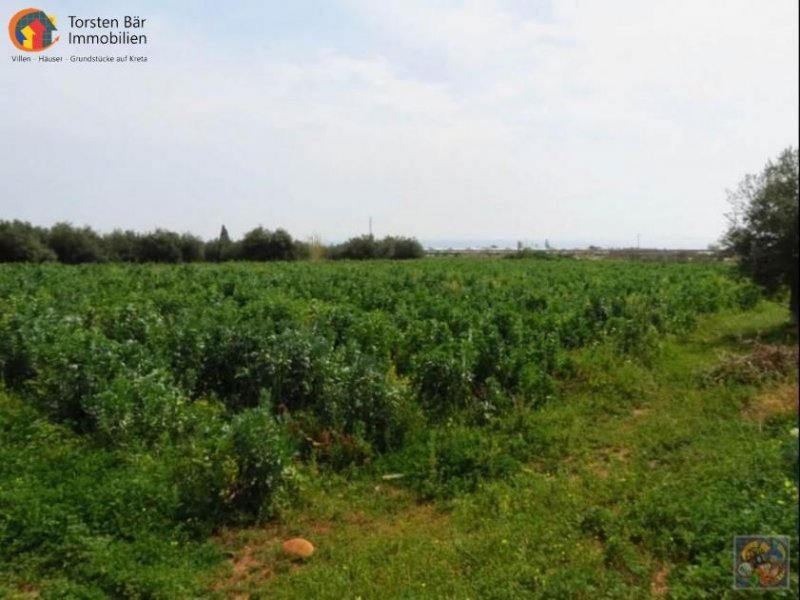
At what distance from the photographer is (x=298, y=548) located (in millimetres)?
5254

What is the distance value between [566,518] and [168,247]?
4983 cm

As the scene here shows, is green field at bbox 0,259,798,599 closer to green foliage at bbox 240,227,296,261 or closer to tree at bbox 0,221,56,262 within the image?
tree at bbox 0,221,56,262

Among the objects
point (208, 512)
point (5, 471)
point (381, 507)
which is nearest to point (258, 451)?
point (208, 512)

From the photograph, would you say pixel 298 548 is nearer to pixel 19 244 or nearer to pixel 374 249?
pixel 19 244

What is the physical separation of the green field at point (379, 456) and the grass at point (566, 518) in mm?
23

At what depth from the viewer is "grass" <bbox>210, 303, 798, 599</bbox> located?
443cm

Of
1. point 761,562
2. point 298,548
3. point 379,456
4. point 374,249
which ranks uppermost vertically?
point 374,249

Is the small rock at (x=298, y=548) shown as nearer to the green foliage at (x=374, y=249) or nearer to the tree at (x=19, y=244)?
the tree at (x=19, y=244)

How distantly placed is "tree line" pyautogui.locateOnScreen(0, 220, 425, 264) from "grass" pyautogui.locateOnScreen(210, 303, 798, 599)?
4310 centimetres

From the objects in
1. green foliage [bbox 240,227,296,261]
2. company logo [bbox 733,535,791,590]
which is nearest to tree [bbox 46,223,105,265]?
green foliage [bbox 240,227,296,261]

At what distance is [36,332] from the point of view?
939 centimetres

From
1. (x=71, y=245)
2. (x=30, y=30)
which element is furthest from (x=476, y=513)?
(x=71, y=245)

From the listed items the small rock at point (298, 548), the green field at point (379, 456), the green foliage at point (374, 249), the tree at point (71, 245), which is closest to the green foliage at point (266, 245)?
the green foliage at point (374, 249)

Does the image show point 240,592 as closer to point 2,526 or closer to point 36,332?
point 2,526
